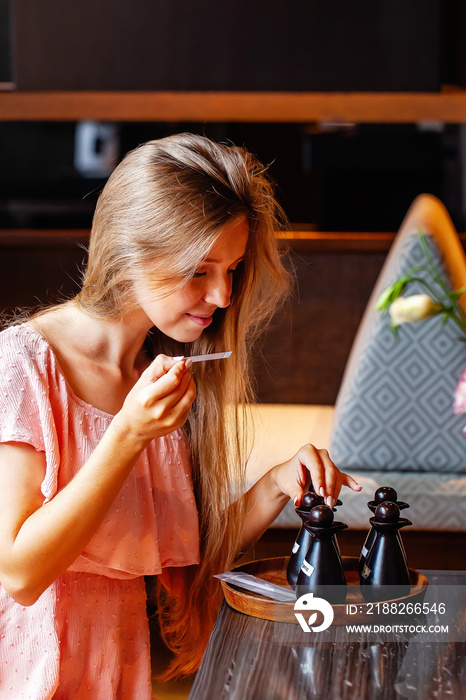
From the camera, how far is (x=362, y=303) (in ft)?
8.40

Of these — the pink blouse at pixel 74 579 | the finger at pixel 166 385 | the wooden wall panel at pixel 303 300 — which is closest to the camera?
the finger at pixel 166 385

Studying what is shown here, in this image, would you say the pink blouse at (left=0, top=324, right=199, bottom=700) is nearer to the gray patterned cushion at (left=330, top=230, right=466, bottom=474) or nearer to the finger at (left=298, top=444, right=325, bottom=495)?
the finger at (left=298, top=444, right=325, bottom=495)

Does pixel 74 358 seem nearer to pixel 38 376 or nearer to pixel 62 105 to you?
pixel 38 376

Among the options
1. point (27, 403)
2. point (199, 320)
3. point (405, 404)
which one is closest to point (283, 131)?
point (405, 404)

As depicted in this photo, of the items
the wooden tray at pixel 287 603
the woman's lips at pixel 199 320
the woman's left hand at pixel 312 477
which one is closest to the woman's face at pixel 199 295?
the woman's lips at pixel 199 320

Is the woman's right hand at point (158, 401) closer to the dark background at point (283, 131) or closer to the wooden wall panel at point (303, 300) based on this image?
the dark background at point (283, 131)

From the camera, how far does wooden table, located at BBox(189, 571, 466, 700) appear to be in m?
0.83

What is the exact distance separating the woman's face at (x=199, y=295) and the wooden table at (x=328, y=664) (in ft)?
1.22

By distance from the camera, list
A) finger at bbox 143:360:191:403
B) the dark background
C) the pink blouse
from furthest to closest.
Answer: the dark background
the pink blouse
finger at bbox 143:360:191:403

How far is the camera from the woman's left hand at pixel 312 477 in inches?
43.1

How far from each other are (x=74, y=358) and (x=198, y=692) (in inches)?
19.5

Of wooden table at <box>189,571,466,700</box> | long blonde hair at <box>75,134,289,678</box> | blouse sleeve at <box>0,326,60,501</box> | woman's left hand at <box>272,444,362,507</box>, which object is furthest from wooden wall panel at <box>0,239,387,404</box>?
wooden table at <box>189,571,466,700</box>

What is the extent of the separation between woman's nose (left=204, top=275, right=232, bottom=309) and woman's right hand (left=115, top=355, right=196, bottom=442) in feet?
0.42

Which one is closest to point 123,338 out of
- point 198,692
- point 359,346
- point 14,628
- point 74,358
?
point 74,358
